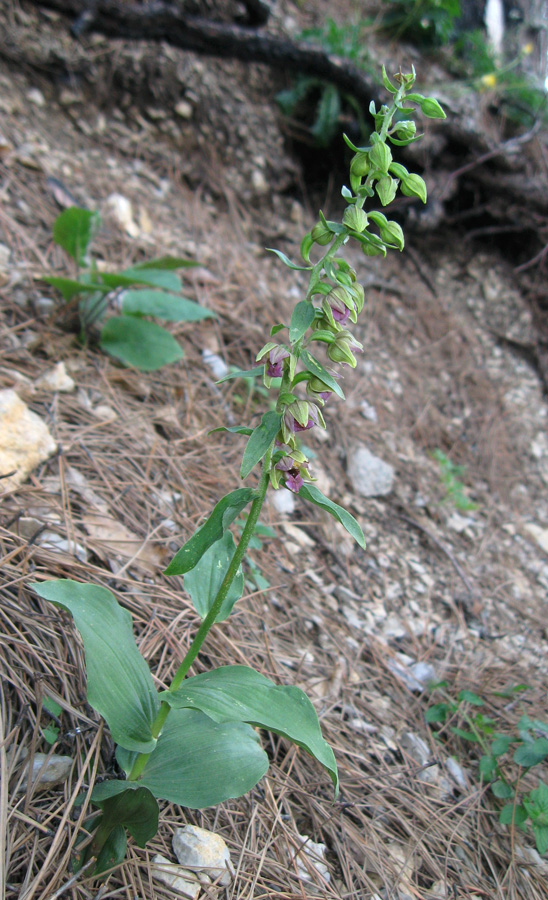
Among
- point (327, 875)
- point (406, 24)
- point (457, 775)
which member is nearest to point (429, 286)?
point (406, 24)

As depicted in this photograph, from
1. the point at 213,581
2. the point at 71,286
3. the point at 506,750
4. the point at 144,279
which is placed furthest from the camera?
the point at 144,279

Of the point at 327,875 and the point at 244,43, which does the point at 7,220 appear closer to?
the point at 244,43

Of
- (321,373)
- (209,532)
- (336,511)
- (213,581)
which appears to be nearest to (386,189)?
(321,373)

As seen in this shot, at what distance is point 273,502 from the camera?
2.73 m

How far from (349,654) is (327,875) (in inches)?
31.8

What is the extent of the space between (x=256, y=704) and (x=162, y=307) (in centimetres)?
201

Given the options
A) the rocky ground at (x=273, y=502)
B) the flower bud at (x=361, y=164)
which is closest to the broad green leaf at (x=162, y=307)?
the rocky ground at (x=273, y=502)

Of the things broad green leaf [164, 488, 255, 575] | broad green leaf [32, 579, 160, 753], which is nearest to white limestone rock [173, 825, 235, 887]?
broad green leaf [32, 579, 160, 753]

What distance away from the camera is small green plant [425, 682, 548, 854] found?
176 centimetres

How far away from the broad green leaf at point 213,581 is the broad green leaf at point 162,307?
140cm

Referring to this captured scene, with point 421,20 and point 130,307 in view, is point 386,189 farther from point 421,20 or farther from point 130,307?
point 421,20

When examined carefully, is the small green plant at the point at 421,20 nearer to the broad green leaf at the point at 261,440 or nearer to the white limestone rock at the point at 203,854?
the broad green leaf at the point at 261,440

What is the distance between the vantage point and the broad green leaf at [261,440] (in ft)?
4.43

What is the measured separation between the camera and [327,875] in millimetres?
1553
